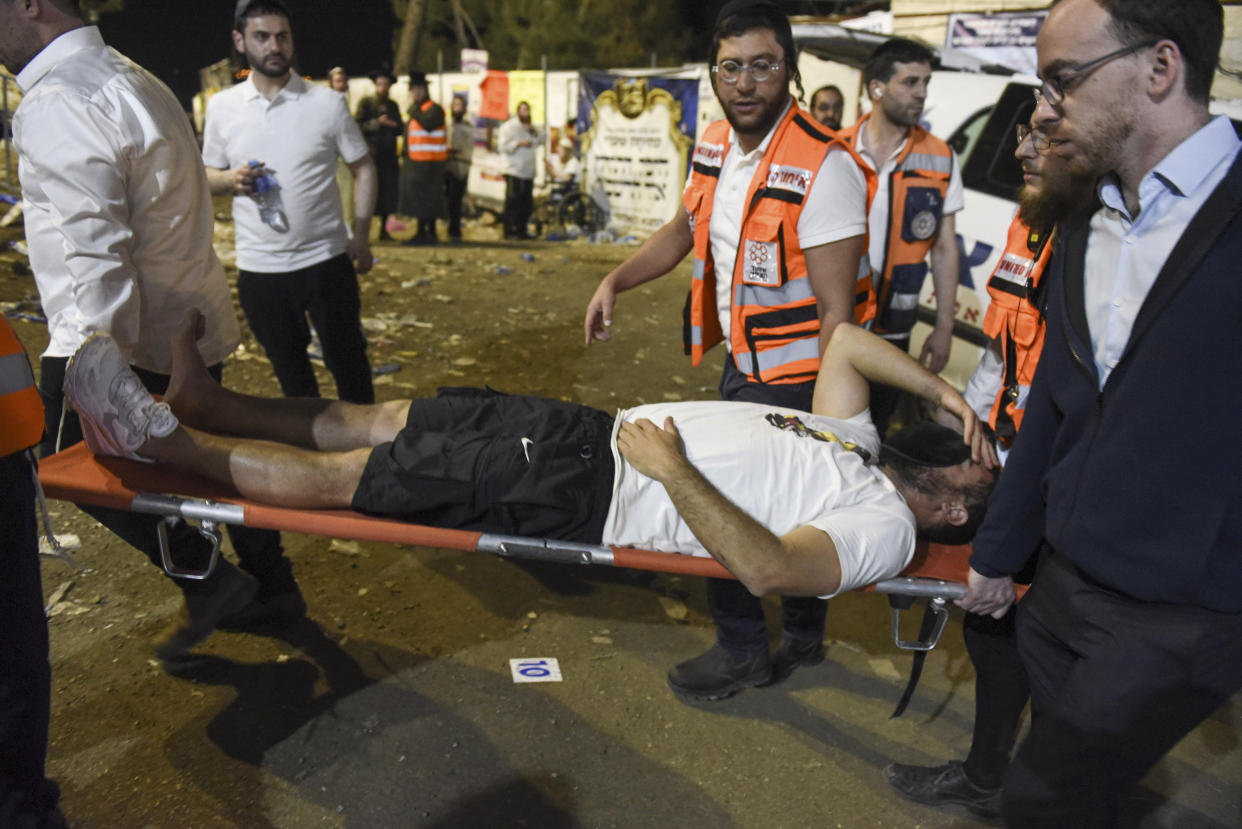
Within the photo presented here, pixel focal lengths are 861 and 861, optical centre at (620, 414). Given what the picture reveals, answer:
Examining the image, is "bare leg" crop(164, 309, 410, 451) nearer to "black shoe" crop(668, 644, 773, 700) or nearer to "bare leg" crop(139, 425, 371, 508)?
"bare leg" crop(139, 425, 371, 508)

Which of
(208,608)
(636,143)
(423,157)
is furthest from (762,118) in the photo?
(636,143)

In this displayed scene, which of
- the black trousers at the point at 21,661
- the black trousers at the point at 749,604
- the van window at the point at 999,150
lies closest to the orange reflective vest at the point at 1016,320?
the black trousers at the point at 749,604

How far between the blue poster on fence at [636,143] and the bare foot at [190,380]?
378 inches

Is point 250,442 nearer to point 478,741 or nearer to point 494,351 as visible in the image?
point 478,741

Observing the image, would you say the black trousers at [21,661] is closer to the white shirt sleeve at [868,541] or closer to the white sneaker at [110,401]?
the white sneaker at [110,401]

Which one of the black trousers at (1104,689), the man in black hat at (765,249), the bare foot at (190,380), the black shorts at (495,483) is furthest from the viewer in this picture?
the man in black hat at (765,249)

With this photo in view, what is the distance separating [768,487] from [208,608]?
5.48ft

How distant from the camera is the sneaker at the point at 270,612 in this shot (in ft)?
9.48

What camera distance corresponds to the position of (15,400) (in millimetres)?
1566

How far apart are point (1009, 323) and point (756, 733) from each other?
1.44 meters

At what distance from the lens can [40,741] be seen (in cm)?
170

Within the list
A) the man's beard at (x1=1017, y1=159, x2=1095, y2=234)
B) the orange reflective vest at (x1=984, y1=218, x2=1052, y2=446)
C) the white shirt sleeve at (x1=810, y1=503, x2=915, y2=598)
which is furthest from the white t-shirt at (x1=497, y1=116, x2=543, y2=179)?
the white shirt sleeve at (x1=810, y1=503, x2=915, y2=598)

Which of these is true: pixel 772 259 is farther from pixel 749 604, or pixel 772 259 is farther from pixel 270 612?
pixel 270 612

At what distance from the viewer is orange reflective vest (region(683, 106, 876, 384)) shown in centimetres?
260
